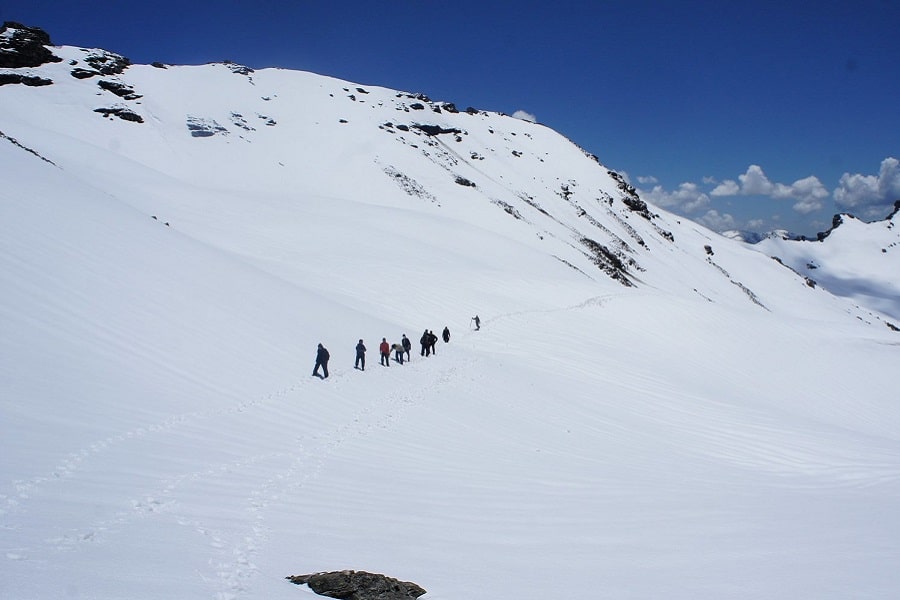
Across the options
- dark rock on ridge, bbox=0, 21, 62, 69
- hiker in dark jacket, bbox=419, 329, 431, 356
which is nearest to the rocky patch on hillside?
dark rock on ridge, bbox=0, 21, 62, 69

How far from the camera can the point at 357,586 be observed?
4.51 metres

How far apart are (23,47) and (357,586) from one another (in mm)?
85553

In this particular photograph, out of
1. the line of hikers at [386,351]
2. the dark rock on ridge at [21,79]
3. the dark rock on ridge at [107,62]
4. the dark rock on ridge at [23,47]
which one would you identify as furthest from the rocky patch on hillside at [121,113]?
the line of hikers at [386,351]

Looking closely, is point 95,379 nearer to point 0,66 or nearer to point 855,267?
point 0,66

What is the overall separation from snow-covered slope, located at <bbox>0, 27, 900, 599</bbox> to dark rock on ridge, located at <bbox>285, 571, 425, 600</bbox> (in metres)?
0.29

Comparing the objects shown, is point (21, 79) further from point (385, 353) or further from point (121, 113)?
point (385, 353)

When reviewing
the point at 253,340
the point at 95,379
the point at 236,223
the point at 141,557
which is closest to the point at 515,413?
the point at 253,340

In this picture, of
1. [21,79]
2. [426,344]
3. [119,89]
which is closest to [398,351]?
[426,344]

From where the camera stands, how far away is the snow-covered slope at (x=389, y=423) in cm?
534

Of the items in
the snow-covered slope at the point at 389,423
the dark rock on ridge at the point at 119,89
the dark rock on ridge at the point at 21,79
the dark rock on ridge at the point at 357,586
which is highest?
the dark rock on ridge at the point at 119,89

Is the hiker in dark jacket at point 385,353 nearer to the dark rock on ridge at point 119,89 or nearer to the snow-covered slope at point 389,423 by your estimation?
the snow-covered slope at point 389,423

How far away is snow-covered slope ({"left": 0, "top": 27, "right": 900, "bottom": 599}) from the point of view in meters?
5.34

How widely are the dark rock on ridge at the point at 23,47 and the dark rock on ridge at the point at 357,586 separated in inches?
3212

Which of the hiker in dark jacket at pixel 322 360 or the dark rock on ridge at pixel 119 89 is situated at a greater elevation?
the dark rock on ridge at pixel 119 89
